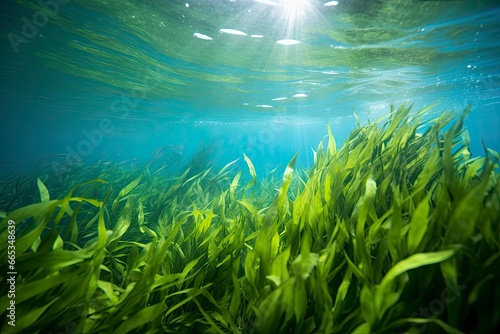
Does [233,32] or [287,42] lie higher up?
[233,32]

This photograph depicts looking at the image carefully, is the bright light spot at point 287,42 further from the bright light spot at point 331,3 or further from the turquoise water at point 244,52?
the bright light spot at point 331,3

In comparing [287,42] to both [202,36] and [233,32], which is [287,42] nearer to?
[233,32]

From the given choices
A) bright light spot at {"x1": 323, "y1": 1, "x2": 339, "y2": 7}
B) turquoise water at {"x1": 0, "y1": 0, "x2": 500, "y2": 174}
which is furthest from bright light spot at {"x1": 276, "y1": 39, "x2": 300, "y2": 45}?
bright light spot at {"x1": 323, "y1": 1, "x2": 339, "y2": 7}

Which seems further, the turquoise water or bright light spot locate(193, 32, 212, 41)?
bright light spot locate(193, 32, 212, 41)

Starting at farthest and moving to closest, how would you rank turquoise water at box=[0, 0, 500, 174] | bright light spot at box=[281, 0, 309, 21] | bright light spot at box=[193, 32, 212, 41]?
bright light spot at box=[193, 32, 212, 41]
turquoise water at box=[0, 0, 500, 174]
bright light spot at box=[281, 0, 309, 21]

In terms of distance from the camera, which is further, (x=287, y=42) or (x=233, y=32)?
(x=287, y=42)

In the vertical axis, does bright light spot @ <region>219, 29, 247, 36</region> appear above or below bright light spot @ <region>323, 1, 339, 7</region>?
above

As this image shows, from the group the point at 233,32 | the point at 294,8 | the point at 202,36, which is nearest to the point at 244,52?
the point at 233,32

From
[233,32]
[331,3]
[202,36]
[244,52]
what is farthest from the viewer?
[244,52]

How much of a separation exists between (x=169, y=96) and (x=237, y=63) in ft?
31.2

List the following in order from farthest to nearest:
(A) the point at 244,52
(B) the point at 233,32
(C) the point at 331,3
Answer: (A) the point at 244,52 → (B) the point at 233,32 → (C) the point at 331,3

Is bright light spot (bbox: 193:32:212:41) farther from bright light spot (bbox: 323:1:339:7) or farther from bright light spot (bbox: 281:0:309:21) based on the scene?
bright light spot (bbox: 323:1:339:7)

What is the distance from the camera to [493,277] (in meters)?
1.34

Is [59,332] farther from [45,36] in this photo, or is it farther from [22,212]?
[45,36]
